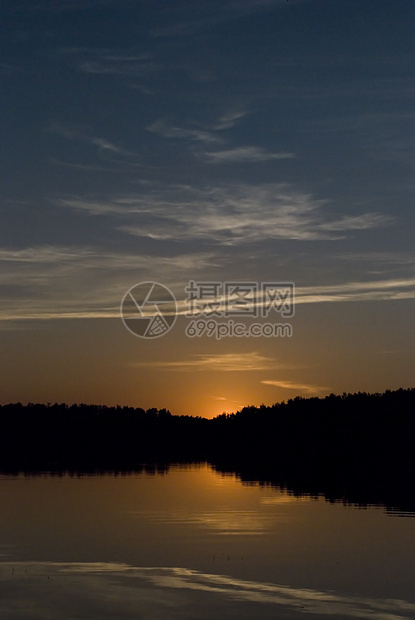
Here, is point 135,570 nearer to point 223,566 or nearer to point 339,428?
point 223,566

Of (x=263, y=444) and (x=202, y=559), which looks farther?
(x=263, y=444)

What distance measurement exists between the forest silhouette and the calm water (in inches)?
315

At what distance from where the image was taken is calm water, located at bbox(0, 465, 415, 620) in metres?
18.2

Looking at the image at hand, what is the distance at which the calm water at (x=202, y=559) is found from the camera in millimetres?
18234

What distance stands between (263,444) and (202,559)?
10426 centimetres

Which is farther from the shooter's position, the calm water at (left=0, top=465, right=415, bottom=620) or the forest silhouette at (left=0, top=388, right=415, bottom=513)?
the forest silhouette at (left=0, top=388, right=415, bottom=513)

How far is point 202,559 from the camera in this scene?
2386 cm

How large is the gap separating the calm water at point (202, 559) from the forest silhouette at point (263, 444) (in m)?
7.99

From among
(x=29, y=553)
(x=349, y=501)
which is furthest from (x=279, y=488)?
(x=29, y=553)

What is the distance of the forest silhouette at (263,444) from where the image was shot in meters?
61.2

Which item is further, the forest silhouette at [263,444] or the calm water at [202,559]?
the forest silhouette at [263,444]

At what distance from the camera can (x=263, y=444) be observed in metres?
127

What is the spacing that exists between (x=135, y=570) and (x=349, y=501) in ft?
73.8

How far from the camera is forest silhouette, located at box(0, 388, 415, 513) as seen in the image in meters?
61.2
